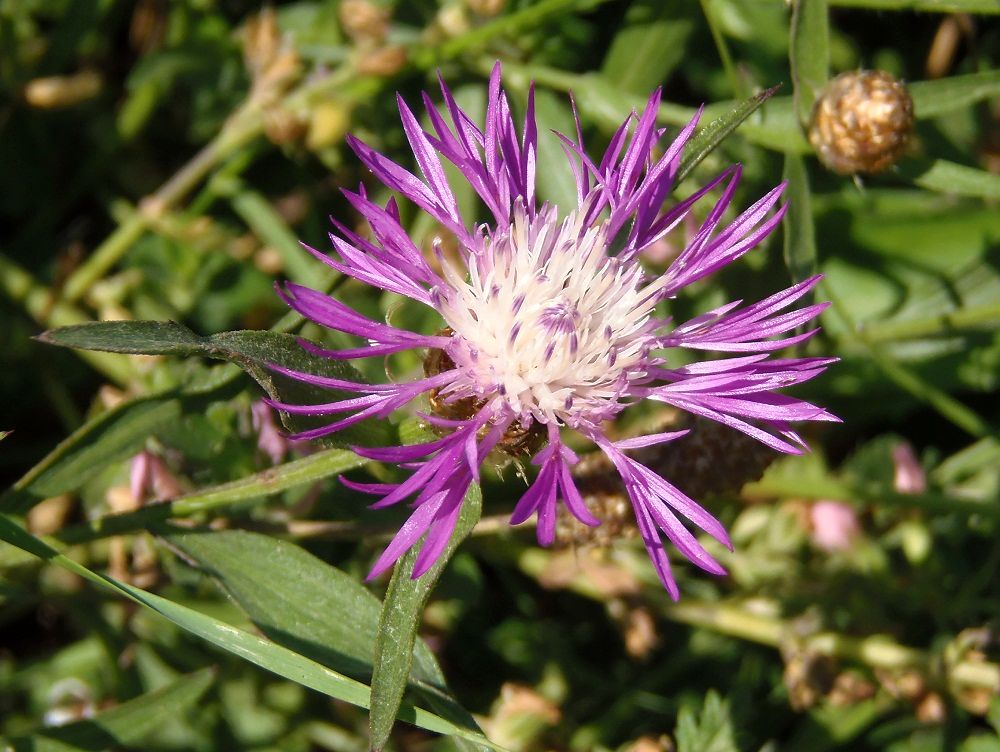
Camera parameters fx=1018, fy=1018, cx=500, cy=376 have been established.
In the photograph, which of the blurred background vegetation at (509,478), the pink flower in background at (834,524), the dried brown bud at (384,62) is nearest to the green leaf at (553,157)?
the blurred background vegetation at (509,478)

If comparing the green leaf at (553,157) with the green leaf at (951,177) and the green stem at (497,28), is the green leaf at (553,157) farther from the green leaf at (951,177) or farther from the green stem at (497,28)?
the green leaf at (951,177)

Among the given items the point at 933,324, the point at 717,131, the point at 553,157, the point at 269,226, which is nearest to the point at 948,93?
the point at 933,324

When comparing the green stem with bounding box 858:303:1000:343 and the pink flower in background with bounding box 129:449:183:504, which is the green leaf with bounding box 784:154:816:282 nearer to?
the green stem with bounding box 858:303:1000:343

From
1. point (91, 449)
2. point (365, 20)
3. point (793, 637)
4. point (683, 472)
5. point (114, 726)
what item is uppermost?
point (365, 20)

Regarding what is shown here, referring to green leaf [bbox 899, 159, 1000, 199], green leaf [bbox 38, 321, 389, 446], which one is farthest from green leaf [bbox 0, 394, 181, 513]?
green leaf [bbox 899, 159, 1000, 199]

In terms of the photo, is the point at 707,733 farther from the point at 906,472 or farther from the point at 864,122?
the point at 864,122

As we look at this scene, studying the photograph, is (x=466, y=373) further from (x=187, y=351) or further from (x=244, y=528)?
(x=244, y=528)
